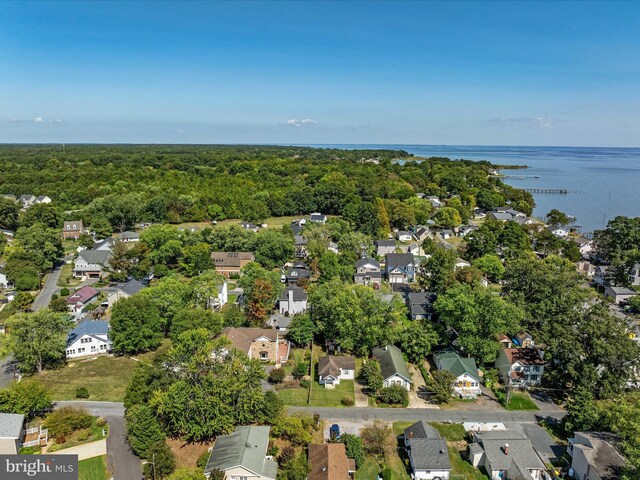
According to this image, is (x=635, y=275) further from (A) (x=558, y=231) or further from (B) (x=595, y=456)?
(B) (x=595, y=456)

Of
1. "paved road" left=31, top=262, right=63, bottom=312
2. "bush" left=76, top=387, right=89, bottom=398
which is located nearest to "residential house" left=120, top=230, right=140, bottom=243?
"paved road" left=31, top=262, right=63, bottom=312

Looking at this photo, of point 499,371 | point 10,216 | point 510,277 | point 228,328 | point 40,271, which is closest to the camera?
point 499,371

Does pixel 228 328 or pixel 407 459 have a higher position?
pixel 228 328

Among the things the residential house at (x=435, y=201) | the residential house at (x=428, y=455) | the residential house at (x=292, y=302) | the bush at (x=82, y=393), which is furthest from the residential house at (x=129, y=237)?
the residential house at (x=435, y=201)

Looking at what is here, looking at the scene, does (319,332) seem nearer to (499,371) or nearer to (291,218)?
(499,371)

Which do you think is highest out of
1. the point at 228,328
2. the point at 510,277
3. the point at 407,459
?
the point at 510,277

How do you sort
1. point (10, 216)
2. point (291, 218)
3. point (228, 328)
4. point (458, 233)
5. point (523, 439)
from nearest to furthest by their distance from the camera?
point (523, 439) → point (228, 328) → point (10, 216) → point (458, 233) → point (291, 218)

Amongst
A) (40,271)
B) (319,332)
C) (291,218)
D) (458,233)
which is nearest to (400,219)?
(458,233)

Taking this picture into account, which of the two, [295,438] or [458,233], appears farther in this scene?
[458,233]
